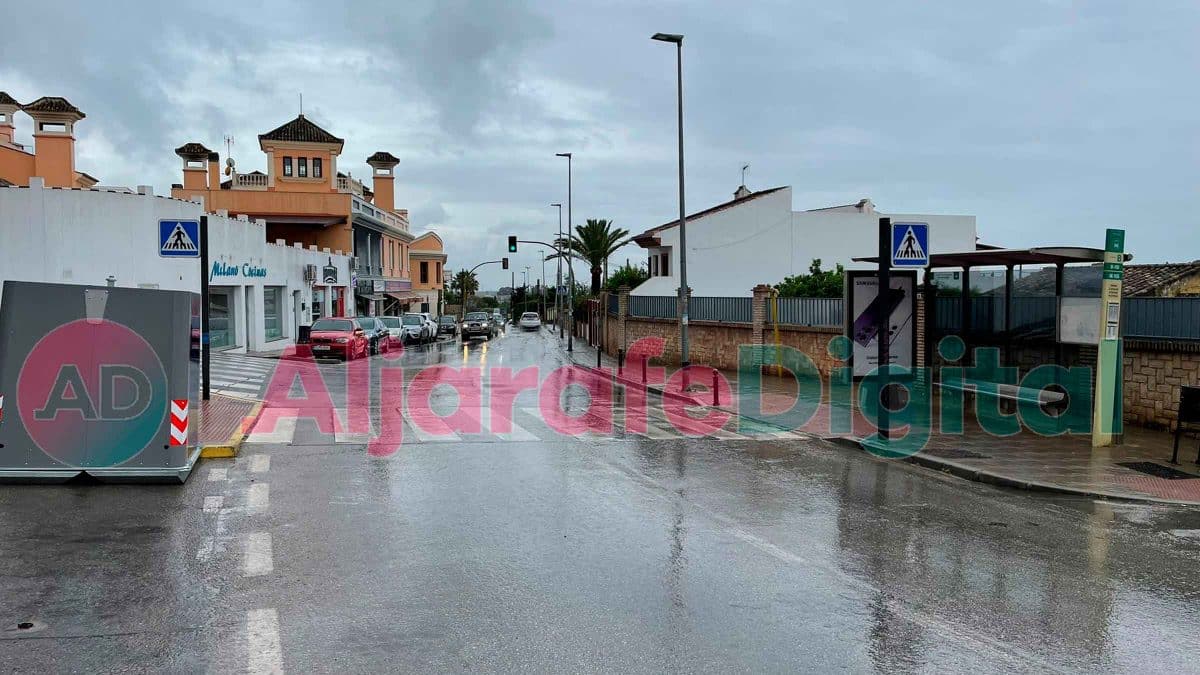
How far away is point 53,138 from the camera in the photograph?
4131 centimetres

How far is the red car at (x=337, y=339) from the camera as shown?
34219 millimetres

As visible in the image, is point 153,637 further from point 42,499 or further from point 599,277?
point 599,277

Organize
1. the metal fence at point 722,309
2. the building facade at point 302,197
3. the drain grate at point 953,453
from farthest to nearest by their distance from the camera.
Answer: the building facade at point 302,197
the metal fence at point 722,309
the drain grate at point 953,453

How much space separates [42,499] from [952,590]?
8.61m

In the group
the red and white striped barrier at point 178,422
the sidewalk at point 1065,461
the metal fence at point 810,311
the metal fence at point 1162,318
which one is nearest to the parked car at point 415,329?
the metal fence at point 810,311

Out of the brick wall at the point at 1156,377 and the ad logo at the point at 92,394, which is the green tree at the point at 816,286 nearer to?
the brick wall at the point at 1156,377

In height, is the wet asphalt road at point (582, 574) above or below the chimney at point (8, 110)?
below

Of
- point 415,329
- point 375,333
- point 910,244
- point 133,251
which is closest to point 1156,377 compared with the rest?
point 910,244

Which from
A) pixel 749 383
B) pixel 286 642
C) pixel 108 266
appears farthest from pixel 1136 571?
pixel 108 266

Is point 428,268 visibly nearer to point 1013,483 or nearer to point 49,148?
point 49,148

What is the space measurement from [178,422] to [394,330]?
35308mm

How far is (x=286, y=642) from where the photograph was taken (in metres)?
5.58

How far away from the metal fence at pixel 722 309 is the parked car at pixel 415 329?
2054 centimetres

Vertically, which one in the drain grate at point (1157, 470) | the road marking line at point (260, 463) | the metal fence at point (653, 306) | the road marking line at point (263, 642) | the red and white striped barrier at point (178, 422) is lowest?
the road marking line at point (260, 463)
